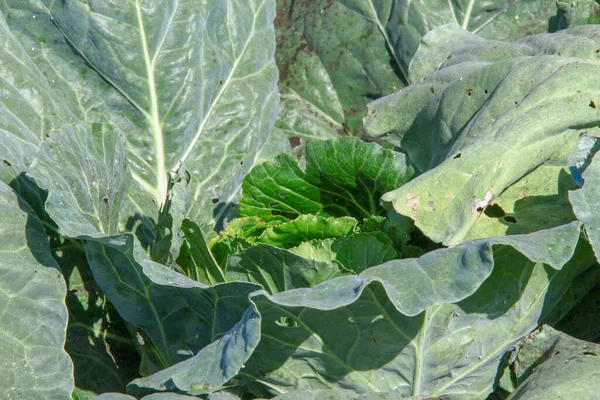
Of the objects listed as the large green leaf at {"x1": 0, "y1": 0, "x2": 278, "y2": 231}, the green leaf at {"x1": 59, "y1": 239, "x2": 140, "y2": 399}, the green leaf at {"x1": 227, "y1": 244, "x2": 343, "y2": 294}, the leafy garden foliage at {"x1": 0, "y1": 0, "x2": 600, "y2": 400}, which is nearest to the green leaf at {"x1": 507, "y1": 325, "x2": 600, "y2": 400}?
the leafy garden foliage at {"x1": 0, "y1": 0, "x2": 600, "y2": 400}

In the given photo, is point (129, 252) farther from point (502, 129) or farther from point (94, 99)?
point (502, 129)

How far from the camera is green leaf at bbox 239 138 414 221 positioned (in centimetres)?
232

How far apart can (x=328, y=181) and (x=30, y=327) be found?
41.2 inches

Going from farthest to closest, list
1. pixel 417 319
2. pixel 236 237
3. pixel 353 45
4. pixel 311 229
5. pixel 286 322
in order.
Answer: pixel 353 45 → pixel 236 237 → pixel 311 229 → pixel 286 322 → pixel 417 319

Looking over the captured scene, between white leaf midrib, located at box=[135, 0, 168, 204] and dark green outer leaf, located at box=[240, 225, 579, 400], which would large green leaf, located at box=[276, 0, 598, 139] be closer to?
white leaf midrib, located at box=[135, 0, 168, 204]

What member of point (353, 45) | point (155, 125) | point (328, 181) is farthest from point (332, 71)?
point (328, 181)

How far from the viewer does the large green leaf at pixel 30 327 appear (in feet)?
6.13

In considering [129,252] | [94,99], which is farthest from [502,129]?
[94,99]

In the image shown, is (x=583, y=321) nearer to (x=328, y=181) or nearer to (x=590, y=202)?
(x=590, y=202)

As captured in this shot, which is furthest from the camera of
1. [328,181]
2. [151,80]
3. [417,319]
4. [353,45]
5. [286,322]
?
[353,45]

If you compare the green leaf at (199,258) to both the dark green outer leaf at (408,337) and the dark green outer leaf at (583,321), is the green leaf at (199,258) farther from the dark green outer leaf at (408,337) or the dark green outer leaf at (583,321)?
the dark green outer leaf at (583,321)

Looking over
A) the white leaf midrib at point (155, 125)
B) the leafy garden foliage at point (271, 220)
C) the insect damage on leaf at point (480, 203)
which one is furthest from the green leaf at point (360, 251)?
the white leaf midrib at point (155, 125)

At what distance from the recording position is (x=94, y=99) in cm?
266

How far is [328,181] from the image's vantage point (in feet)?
8.00
